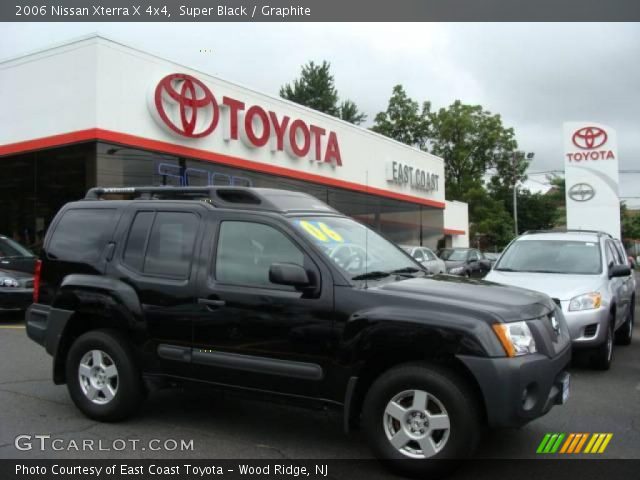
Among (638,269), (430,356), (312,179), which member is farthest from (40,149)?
(638,269)

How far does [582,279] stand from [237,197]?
487 cm

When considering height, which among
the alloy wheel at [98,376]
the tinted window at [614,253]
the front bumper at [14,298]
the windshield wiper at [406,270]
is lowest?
the alloy wheel at [98,376]

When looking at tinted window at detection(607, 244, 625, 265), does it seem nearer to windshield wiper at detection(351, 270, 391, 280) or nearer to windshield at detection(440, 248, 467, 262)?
windshield wiper at detection(351, 270, 391, 280)

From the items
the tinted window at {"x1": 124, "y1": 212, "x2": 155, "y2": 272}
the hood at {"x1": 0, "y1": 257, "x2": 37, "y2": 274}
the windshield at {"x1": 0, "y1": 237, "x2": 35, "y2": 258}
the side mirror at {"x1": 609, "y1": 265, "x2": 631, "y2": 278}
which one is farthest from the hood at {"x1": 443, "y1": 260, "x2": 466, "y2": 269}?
the tinted window at {"x1": 124, "y1": 212, "x2": 155, "y2": 272}

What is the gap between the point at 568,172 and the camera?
19203 mm

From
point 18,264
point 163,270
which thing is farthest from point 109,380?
point 18,264

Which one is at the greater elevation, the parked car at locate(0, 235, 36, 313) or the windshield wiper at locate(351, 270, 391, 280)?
the windshield wiper at locate(351, 270, 391, 280)

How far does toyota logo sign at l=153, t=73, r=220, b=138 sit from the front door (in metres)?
12.2

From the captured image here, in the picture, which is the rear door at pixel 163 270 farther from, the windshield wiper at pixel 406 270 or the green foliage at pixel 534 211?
the green foliage at pixel 534 211

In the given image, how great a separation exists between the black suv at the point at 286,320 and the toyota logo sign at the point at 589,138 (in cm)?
1566

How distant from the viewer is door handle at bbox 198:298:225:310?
4.63m

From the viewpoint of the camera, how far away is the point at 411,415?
13.1 ft

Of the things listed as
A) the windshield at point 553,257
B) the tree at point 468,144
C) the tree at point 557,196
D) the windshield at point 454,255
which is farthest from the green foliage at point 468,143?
the windshield at point 553,257

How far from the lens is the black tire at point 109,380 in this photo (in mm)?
5020
